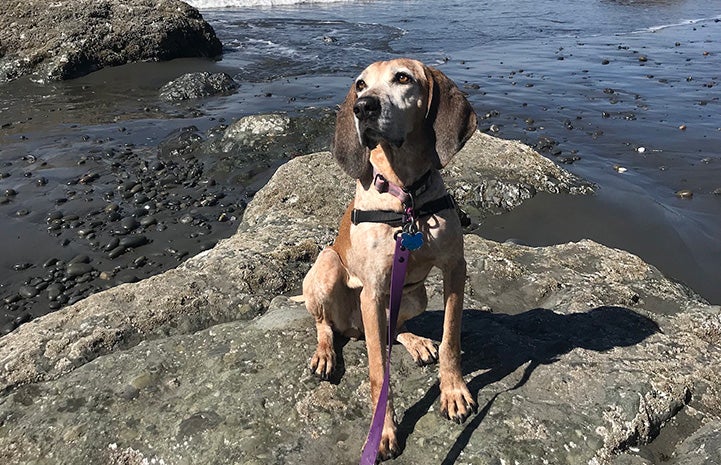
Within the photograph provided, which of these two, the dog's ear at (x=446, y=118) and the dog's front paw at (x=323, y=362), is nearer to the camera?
the dog's ear at (x=446, y=118)

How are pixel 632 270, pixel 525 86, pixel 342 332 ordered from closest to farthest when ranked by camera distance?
pixel 342 332, pixel 632 270, pixel 525 86

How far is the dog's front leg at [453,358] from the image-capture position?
351 centimetres

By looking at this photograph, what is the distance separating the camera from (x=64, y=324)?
4824mm

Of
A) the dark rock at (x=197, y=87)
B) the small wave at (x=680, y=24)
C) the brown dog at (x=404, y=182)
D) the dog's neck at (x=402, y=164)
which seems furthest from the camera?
the small wave at (x=680, y=24)

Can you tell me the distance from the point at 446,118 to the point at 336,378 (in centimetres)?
206

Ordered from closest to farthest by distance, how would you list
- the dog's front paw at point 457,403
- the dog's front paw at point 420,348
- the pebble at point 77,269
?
1. the dog's front paw at point 457,403
2. the dog's front paw at point 420,348
3. the pebble at point 77,269

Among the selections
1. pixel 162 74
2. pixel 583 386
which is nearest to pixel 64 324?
pixel 583 386

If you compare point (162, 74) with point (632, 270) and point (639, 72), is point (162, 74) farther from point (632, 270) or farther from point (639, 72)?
point (632, 270)

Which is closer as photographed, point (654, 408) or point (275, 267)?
point (654, 408)

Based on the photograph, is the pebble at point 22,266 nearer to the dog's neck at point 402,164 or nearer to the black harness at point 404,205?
the black harness at point 404,205

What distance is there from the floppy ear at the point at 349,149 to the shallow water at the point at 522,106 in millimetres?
4849

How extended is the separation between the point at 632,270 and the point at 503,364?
2578 mm

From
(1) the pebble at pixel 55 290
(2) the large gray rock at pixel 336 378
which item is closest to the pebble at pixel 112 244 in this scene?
(1) the pebble at pixel 55 290

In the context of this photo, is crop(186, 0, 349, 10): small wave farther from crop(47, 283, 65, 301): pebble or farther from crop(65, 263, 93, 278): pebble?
crop(47, 283, 65, 301): pebble
